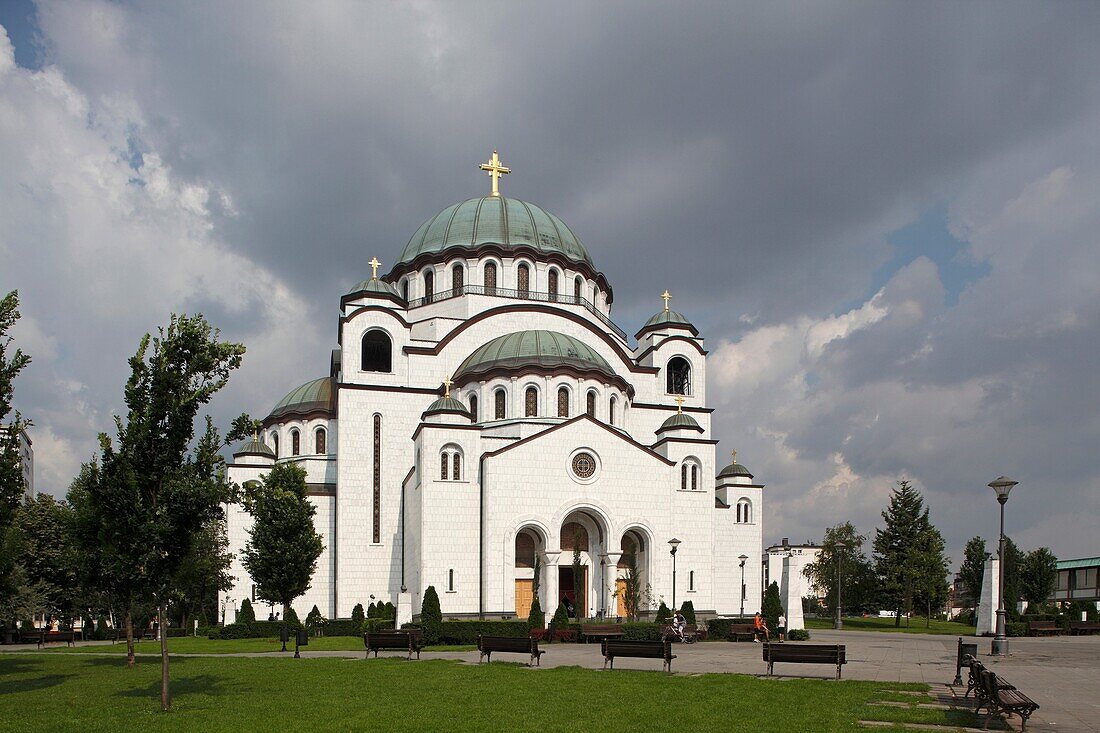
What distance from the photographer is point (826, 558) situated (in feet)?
204

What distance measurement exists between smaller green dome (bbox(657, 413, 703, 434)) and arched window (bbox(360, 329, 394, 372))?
13336mm

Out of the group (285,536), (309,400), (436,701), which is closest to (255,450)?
(309,400)

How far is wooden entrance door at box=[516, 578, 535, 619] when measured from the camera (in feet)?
131

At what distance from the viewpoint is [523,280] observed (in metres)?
49.4

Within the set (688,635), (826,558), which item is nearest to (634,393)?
(688,635)

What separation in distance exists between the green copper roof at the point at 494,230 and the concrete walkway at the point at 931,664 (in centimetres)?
2578

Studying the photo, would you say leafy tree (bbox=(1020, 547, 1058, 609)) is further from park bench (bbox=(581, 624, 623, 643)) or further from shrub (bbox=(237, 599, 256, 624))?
shrub (bbox=(237, 599, 256, 624))

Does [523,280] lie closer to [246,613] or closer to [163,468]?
[246,613]

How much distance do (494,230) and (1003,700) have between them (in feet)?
133

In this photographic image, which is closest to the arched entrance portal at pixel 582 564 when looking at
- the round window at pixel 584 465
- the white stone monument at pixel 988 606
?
the round window at pixel 584 465

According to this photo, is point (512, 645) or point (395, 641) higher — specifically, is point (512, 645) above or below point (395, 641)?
above

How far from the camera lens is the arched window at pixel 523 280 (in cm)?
→ 4919

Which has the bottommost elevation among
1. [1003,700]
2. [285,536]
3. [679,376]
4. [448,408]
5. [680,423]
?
[1003,700]

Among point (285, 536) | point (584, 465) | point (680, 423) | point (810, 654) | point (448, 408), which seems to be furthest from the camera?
point (680, 423)
